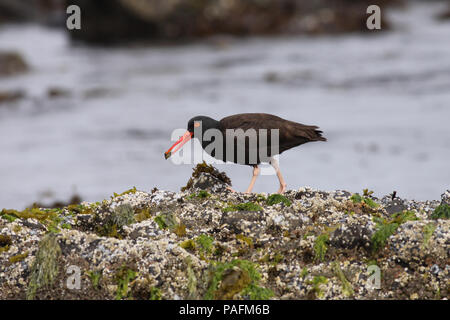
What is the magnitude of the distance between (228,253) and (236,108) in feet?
36.8

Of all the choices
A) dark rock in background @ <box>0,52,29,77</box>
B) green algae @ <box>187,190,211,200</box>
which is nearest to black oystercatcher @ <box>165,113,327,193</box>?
green algae @ <box>187,190,211,200</box>

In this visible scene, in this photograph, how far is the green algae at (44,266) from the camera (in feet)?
14.3

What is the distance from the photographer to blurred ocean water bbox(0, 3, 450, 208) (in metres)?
11.2

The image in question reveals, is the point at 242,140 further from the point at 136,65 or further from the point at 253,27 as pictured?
the point at 253,27

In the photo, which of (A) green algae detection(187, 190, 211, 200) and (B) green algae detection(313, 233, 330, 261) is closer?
(B) green algae detection(313, 233, 330, 261)

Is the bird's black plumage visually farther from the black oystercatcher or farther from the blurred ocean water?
the blurred ocean water

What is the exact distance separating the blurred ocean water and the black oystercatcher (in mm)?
3590

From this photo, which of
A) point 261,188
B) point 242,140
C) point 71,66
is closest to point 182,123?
point 261,188

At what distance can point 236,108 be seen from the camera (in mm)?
15750

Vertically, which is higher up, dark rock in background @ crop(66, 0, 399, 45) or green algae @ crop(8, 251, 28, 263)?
dark rock in background @ crop(66, 0, 399, 45)

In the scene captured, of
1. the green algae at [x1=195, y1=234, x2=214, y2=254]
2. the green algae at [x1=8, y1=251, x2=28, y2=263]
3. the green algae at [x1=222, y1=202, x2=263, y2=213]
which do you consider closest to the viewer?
the green algae at [x1=8, y1=251, x2=28, y2=263]

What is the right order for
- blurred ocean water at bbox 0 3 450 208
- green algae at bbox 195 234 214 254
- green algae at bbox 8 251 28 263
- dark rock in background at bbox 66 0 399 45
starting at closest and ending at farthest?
green algae at bbox 8 251 28 263 → green algae at bbox 195 234 214 254 → blurred ocean water at bbox 0 3 450 208 → dark rock in background at bbox 66 0 399 45

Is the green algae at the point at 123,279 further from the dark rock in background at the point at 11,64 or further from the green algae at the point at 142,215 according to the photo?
the dark rock in background at the point at 11,64
